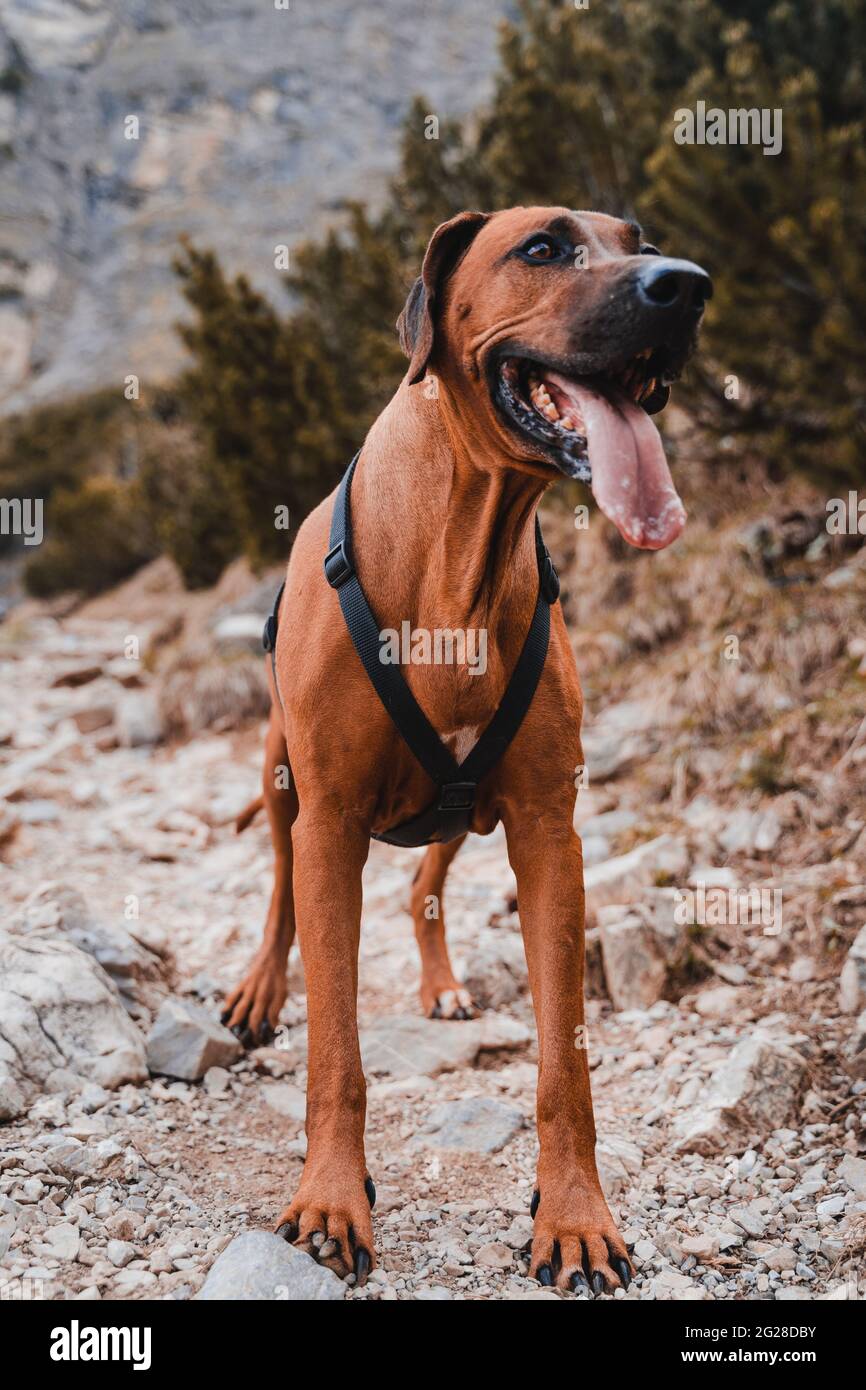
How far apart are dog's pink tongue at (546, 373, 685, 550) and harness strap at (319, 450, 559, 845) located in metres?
0.59

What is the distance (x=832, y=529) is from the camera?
257 inches

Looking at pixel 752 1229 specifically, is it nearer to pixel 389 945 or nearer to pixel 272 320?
pixel 389 945

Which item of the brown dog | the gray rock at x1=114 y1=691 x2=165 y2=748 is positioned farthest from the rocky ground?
the gray rock at x1=114 y1=691 x2=165 y2=748

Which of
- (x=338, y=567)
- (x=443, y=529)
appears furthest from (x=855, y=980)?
(x=338, y=567)

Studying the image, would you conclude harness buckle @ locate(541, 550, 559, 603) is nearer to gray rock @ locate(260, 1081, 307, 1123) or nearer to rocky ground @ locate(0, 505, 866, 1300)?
rocky ground @ locate(0, 505, 866, 1300)

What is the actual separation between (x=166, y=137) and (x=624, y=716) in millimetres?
63620

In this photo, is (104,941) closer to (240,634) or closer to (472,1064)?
(472,1064)

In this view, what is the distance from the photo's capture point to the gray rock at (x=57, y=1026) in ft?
9.95

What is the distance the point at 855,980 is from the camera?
3557 mm

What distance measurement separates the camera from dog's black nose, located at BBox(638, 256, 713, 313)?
223 centimetres

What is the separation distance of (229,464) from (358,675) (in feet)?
34.4

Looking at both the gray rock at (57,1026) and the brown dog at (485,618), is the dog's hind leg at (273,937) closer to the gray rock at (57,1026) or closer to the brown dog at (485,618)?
the gray rock at (57,1026)

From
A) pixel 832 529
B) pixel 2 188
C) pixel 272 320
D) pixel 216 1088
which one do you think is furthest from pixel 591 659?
pixel 2 188
